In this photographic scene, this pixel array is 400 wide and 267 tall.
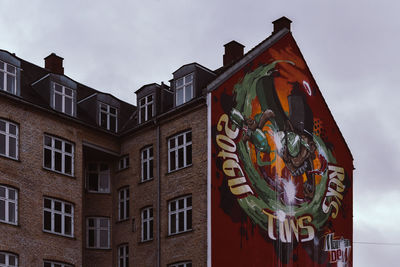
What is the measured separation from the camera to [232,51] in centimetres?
4419

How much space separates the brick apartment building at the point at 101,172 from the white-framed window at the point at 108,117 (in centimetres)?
6

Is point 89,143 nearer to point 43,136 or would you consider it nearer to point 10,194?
point 43,136

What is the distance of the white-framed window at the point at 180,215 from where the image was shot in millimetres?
37562

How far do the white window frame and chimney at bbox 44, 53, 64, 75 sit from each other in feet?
36.3

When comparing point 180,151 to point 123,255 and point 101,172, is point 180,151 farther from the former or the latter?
point 123,255

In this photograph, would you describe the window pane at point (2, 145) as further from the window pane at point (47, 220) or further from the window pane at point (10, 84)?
the window pane at point (47, 220)

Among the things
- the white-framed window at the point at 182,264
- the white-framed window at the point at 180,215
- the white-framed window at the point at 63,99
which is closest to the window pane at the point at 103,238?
the white-framed window at the point at 180,215

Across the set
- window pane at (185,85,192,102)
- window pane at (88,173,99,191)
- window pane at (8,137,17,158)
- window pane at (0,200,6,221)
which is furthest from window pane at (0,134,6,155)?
window pane at (185,85,192,102)

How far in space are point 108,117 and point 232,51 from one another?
7.61 metres

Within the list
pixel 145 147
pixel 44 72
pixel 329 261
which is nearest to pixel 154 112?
pixel 145 147

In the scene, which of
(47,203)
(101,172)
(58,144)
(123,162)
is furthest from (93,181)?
(47,203)

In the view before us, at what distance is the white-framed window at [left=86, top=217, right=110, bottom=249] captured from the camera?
136 feet

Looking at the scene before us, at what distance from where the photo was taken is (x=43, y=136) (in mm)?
38125

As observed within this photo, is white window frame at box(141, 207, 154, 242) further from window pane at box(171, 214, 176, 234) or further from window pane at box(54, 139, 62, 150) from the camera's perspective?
window pane at box(54, 139, 62, 150)
